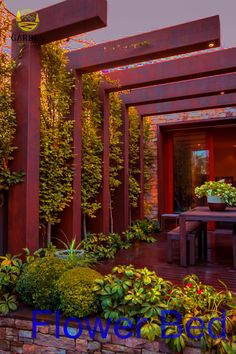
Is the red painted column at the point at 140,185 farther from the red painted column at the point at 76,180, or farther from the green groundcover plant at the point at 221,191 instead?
the red painted column at the point at 76,180

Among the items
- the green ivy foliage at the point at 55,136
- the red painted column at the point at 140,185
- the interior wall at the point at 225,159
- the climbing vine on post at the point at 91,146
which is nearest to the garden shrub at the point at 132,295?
the green ivy foliage at the point at 55,136

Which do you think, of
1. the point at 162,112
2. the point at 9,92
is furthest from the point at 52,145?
the point at 162,112

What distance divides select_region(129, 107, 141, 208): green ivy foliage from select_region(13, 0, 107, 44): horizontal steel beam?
3.71 m

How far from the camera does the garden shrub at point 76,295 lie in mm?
2332

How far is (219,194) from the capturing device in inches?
171

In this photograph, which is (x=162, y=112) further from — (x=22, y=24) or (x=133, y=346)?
(x=133, y=346)

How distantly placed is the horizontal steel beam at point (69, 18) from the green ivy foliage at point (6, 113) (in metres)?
0.17

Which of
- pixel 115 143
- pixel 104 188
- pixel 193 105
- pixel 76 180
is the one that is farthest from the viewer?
pixel 193 105

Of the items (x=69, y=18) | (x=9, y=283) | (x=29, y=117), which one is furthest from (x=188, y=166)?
(x=9, y=283)

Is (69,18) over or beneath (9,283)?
over

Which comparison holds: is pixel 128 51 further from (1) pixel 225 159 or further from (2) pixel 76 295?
(1) pixel 225 159

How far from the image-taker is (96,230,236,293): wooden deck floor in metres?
3.54

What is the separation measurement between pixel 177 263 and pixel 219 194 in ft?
4.10

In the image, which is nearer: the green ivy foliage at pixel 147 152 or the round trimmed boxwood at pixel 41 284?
the round trimmed boxwood at pixel 41 284
